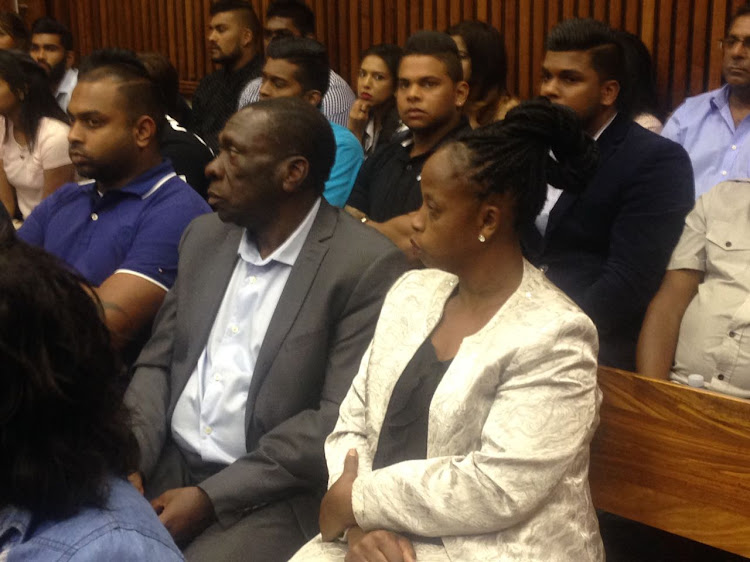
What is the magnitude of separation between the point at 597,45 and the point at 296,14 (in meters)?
3.06

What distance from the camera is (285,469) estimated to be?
2.20 meters

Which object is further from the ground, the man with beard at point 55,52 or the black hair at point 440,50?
the black hair at point 440,50

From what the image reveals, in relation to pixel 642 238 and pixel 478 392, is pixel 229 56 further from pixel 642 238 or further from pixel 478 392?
pixel 478 392

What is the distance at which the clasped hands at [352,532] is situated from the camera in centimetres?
181

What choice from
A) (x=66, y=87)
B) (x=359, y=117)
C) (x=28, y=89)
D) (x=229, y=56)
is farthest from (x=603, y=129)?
(x=66, y=87)

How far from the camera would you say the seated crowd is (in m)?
1.15

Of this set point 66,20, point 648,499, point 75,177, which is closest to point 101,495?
point 648,499

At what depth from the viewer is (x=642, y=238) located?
2.69 meters

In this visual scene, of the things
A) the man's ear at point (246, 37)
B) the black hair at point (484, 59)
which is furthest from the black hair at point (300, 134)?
the man's ear at point (246, 37)

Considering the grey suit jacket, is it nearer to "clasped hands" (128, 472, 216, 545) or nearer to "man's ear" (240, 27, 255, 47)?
"clasped hands" (128, 472, 216, 545)

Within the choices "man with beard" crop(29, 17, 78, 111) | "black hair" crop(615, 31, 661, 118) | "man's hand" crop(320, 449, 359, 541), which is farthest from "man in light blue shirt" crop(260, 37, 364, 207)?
"man with beard" crop(29, 17, 78, 111)

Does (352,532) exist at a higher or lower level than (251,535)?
higher

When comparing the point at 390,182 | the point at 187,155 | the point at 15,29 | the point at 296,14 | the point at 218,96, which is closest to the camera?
the point at 390,182

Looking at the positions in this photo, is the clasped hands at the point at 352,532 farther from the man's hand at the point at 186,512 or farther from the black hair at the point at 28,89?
the black hair at the point at 28,89
